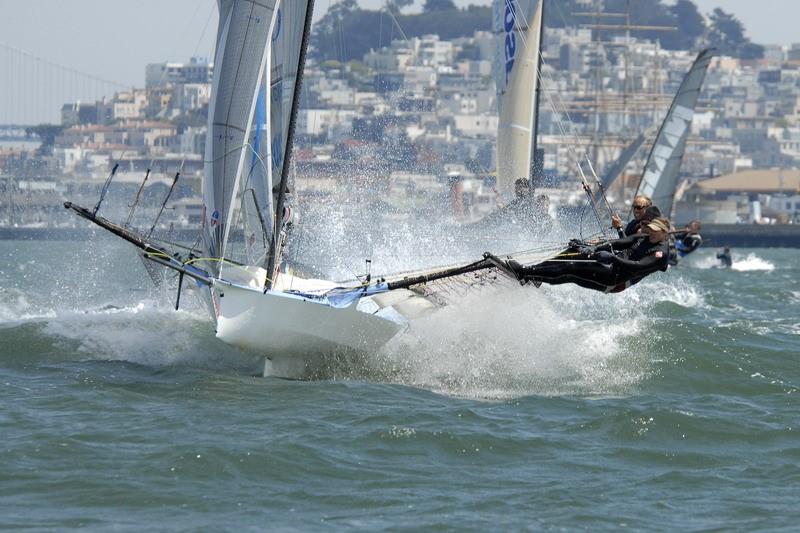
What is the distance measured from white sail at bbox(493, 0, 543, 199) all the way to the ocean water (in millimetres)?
6670

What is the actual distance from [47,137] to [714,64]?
93.2 m

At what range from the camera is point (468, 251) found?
2042 centimetres

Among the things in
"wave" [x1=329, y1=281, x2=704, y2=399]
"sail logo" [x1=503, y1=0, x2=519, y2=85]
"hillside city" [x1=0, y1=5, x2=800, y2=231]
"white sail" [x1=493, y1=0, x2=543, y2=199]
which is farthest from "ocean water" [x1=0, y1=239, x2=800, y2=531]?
"hillside city" [x1=0, y1=5, x2=800, y2=231]

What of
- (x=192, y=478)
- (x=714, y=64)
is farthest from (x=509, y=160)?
(x=714, y=64)

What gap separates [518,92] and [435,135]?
9380 cm

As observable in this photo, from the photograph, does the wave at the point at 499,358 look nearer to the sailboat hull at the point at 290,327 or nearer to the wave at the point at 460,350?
the wave at the point at 460,350

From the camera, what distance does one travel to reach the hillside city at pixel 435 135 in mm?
80394

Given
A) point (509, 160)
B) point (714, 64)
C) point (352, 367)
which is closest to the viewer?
point (352, 367)

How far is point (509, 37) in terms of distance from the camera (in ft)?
77.7

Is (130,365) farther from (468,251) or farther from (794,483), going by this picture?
(468,251)

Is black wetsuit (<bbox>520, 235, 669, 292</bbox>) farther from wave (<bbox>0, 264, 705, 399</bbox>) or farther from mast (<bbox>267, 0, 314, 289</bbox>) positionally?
mast (<bbox>267, 0, 314, 289</bbox>)

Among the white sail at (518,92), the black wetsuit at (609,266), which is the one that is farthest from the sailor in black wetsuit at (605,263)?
the white sail at (518,92)

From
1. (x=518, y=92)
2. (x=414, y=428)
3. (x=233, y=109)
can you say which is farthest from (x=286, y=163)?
(x=518, y=92)

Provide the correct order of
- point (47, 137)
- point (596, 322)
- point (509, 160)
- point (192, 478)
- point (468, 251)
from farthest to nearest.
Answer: point (47, 137) → point (509, 160) → point (468, 251) → point (596, 322) → point (192, 478)
